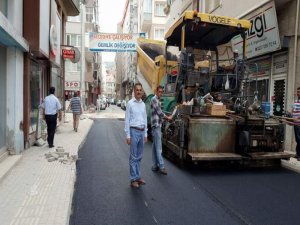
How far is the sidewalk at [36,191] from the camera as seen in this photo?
4.34 m

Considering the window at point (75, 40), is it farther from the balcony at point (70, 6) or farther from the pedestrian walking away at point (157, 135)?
the pedestrian walking away at point (157, 135)

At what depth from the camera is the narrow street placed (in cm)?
482

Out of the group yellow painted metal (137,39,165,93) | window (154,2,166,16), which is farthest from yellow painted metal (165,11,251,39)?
window (154,2,166,16)

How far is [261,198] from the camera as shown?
5.79m

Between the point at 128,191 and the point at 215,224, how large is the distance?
1.91 meters

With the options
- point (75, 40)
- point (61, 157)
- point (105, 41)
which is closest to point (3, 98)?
point (61, 157)

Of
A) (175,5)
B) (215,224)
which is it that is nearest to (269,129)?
(215,224)

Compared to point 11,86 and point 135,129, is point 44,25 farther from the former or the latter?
point 135,129

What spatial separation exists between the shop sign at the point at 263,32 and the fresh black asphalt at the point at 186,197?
496 centimetres

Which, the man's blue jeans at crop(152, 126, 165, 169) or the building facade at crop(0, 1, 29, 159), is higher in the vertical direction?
the building facade at crop(0, 1, 29, 159)

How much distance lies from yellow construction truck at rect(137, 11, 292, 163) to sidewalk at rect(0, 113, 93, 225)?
2.65 meters

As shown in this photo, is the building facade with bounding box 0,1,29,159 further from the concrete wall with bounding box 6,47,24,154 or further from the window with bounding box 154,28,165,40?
the window with bounding box 154,28,165,40

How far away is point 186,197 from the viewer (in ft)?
19.0

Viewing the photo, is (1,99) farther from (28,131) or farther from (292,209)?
(292,209)
